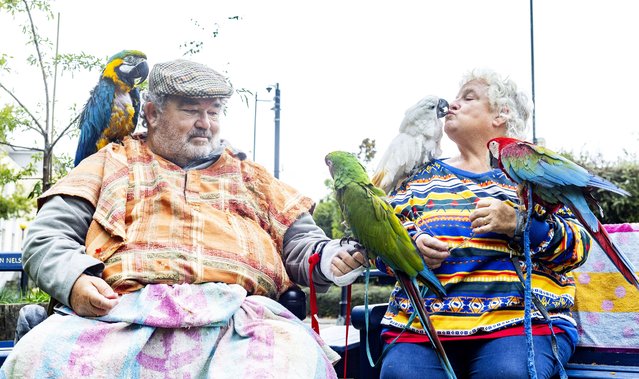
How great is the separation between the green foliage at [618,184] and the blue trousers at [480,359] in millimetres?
6968

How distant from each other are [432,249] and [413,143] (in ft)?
1.57

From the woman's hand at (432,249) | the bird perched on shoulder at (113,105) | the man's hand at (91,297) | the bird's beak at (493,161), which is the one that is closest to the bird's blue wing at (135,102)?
the bird perched on shoulder at (113,105)

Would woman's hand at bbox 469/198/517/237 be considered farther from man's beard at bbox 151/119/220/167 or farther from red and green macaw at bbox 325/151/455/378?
man's beard at bbox 151/119/220/167

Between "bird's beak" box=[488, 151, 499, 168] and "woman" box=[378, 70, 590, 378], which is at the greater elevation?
"bird's beak" box=[488, 151, 499, 168]

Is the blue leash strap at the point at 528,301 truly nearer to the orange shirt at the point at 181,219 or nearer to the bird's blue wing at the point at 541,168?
the bird's blue wing at the point at 541,168

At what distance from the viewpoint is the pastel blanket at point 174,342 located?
5.42ft

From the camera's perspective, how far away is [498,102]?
7.01 ft

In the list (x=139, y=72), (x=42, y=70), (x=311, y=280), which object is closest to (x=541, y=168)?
(x=311, y=280)

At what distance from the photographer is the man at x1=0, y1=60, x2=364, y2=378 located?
1.70m

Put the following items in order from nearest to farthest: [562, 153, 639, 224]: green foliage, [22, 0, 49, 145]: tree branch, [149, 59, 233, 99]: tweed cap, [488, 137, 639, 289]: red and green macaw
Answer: [488, 137, 639, 289]: red and green macaw < [149, 59, 233, 99]: tweed cap < [22, 0, 49, 145]: tree branch < [562, 153, 639, 224]: green foliage

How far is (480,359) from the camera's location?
6.13ft

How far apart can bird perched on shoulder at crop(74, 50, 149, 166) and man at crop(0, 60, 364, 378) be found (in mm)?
200

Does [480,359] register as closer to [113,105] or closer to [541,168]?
[541,168]

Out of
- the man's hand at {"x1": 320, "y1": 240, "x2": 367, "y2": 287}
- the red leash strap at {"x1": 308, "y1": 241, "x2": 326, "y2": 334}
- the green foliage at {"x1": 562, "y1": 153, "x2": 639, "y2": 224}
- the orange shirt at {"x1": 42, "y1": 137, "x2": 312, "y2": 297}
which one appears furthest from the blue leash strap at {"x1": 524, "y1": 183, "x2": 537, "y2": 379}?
the green foliage at {"x1": 562, "y1": 153, "x2": 639, "y2": 224}
